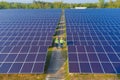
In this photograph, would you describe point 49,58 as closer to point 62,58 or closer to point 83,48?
point 62,58

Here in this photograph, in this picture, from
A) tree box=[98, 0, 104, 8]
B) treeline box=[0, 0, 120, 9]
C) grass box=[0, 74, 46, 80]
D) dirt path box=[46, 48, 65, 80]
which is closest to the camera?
grass box=[0, 74, 46, 80]

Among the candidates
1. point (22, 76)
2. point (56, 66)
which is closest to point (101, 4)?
point (56, 66)

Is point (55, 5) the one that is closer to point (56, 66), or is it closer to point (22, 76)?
point (56, 66)

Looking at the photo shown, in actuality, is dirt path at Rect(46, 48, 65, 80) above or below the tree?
below

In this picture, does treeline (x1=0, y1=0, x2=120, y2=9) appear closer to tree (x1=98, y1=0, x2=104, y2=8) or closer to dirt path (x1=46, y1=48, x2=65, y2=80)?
tree (x1=98, y1=0, x2=104, y2=8)

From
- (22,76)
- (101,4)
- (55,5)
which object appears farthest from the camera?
(55,5)

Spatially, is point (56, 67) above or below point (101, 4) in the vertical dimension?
below

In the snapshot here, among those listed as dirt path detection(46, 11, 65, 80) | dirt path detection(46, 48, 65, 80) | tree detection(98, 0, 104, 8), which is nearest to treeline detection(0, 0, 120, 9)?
tree detection(98, 0, 104, 8)

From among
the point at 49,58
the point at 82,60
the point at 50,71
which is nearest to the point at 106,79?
the point at 82,60

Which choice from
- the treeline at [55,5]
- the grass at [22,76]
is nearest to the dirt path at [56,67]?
the grass at [22,76]

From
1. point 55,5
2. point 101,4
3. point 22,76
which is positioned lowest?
point 22,76

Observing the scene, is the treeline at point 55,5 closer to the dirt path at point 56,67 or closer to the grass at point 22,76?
the dirt path at point 56,67
